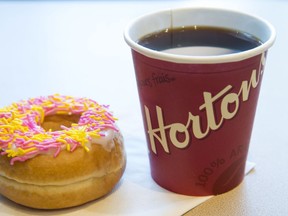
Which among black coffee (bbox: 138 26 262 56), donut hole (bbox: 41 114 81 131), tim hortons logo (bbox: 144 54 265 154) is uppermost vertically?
black coffee (bbox: 138 26 262 56)

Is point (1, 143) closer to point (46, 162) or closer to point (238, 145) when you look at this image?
point (46, 162)

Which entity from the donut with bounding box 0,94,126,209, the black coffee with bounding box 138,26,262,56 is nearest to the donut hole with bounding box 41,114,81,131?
the donut with bounding box 0,94,126,209

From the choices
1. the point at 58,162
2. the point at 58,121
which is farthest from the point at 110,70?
the point at 58,162

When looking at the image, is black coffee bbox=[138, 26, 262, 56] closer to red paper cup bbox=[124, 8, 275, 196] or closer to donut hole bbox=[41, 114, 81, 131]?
red paper cup bbox=[124, 8, 275, 196]

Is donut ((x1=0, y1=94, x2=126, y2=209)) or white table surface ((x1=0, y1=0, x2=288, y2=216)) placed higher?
donut ((x1=0, y1=94, x2=126, y2=209))

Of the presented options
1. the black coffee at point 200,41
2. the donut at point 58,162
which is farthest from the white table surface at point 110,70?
the black coffee at point 200,41

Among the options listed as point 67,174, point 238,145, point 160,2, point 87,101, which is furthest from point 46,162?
point 160,2

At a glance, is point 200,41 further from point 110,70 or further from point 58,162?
point 110,70
